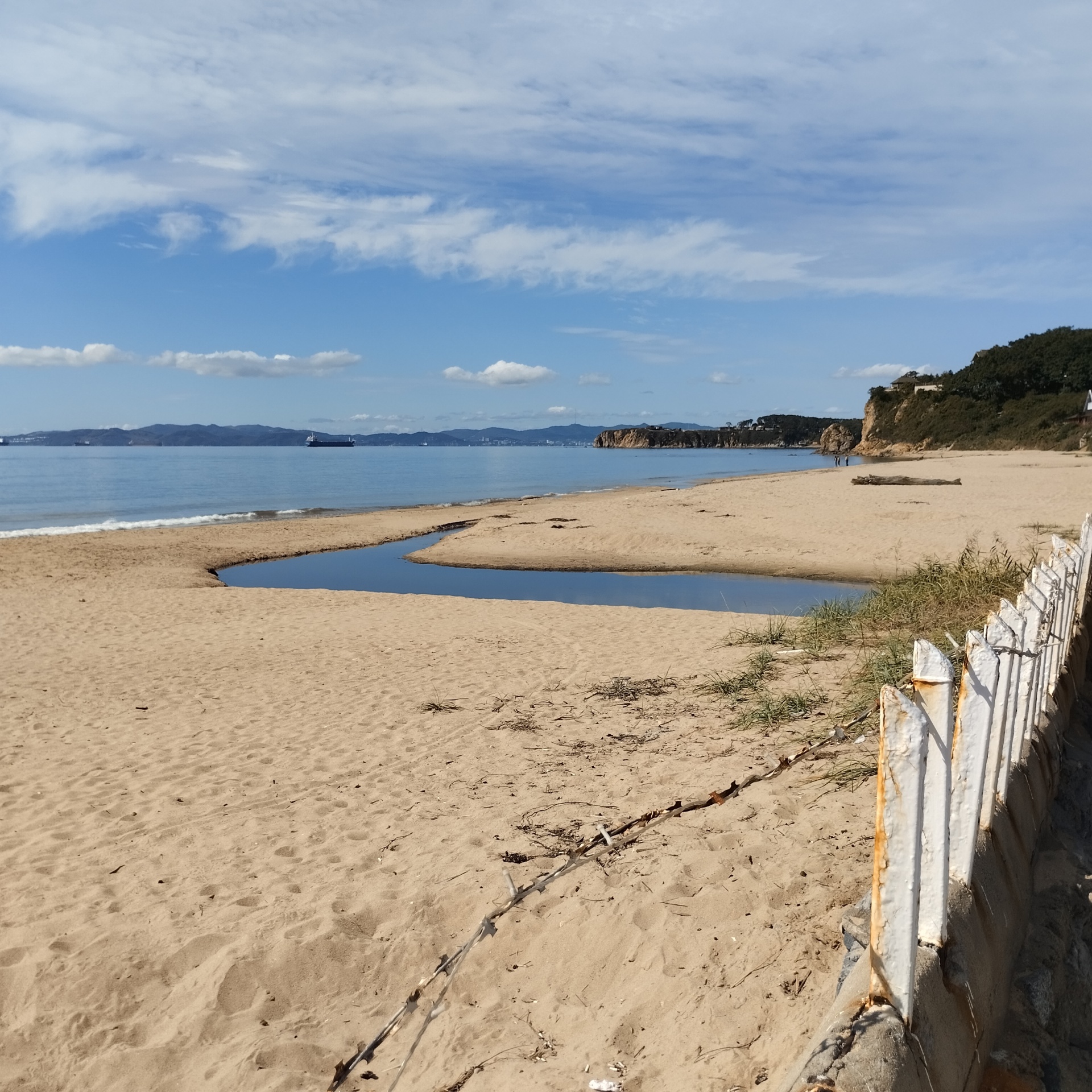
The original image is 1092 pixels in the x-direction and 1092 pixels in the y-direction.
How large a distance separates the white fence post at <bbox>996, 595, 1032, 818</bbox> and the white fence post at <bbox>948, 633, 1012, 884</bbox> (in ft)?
1.45

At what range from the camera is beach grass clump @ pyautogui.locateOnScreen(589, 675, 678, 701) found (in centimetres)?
721

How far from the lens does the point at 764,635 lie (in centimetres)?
885

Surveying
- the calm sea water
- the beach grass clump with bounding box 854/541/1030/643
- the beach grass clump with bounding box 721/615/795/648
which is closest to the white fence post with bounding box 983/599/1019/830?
the beach grass clump with bounding box 854/541/1030/643

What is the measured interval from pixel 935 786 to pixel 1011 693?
1100mm

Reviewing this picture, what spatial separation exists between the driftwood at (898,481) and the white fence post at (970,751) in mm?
32673

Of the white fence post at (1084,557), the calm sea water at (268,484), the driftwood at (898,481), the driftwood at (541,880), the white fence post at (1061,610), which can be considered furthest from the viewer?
the calm sea water at (268,484)

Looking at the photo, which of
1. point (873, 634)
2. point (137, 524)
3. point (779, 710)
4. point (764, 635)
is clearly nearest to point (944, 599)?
point (873, 634)

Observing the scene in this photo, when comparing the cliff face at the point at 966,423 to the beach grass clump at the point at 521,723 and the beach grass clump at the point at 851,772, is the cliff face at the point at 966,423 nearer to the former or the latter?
the beach grass clump at the point at 521,723

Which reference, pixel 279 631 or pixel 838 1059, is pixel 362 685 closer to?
pixel 279 631

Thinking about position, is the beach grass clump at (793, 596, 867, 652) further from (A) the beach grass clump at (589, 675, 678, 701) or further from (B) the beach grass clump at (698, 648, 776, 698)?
(A) the beach grass clump at (589, 675, 678, 701)

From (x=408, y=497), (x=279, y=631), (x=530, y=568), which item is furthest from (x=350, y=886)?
(x=408, y=497)

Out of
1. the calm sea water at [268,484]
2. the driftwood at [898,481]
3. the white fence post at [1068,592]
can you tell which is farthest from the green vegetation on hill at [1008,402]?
the white fence post at [1068,592]

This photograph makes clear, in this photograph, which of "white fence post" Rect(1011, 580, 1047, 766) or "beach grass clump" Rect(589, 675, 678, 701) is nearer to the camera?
"white fence post" Rect(1011, 580, 1047, 766)

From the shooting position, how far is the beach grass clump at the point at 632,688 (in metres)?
7.21
